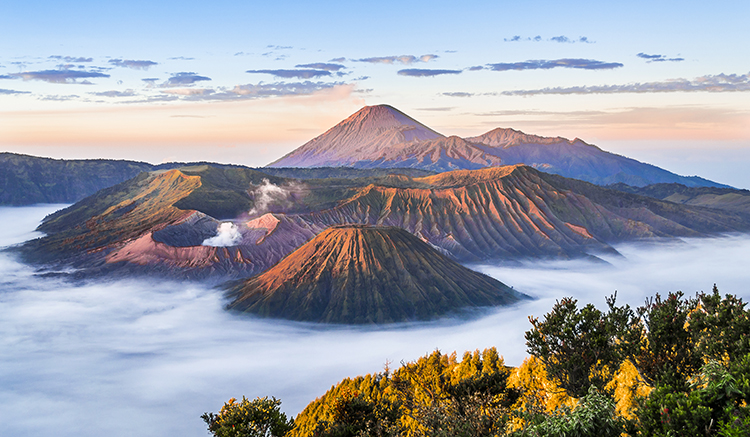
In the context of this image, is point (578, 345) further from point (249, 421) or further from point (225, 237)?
point (225, 237)

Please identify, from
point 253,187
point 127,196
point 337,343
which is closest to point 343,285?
point 337,343

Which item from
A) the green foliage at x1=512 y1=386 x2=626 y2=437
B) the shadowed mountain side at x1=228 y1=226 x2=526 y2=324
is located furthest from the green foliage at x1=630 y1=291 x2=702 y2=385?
the shadowed mountain side at x1=228 y1=226 x2=526 y2=324

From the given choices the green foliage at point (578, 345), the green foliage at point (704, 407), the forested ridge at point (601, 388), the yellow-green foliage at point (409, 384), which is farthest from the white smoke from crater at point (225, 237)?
the green foliage at point (704, 407)

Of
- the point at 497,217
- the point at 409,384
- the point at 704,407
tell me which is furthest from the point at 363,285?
the point at 704,407

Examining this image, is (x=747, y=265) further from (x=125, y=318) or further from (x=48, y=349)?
(x=48, y=349)

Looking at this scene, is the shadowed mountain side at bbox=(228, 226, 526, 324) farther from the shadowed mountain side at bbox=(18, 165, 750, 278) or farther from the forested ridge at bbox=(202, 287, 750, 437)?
the forested ridge at bbox=(202, 287, 750, 437)

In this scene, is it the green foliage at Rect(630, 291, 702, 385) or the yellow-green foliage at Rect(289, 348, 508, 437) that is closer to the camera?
the green foliage at Rect(630, 291, 702, 385)
